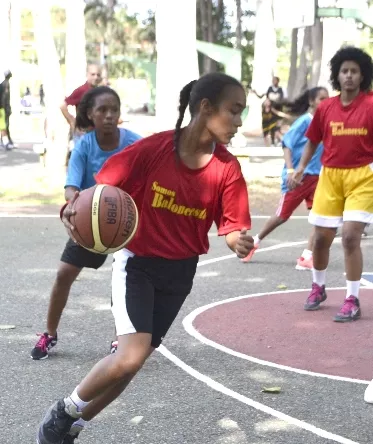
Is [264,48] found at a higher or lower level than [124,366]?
lower

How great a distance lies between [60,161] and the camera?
19.3 metres

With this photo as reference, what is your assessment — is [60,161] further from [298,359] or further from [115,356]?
[115,356]

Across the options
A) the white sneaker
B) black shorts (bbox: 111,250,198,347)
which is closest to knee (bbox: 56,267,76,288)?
black shorts (bbox: 111,250,198,347)

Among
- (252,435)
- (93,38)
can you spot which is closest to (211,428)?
(252,435)

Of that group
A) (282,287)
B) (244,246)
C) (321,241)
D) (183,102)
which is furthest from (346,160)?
(244,246)

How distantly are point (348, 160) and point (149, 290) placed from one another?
3643 mm

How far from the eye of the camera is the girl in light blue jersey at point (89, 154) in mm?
7105

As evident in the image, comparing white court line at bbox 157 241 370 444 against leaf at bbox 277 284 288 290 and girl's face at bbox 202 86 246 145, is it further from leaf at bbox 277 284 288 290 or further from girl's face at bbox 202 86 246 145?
leaf at bbox 277 284 288 290

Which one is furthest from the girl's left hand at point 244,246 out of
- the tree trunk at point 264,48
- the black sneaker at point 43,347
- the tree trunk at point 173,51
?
the tree trunk at point 264,48

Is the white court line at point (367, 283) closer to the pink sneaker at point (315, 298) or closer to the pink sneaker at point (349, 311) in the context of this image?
the pink sneaker at point (315, 298)

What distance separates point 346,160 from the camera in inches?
335

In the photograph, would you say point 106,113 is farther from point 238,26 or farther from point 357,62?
point 238,26

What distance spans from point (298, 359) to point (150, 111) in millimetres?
51868

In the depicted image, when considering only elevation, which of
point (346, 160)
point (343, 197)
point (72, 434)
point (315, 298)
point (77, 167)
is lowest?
point (315, 298)
